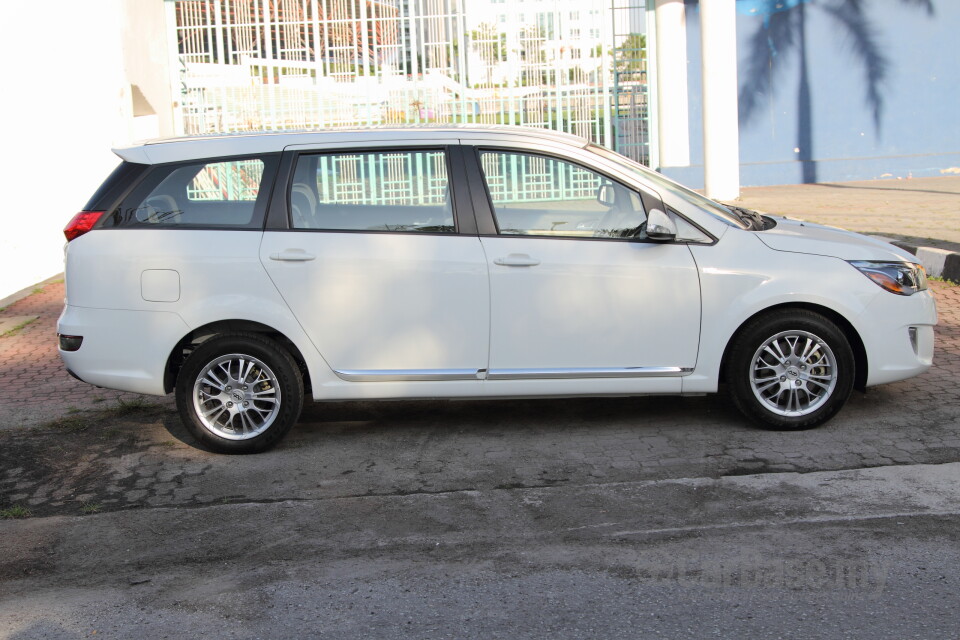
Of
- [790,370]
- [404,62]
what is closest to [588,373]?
[790,370]

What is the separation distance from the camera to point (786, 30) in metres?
21.7

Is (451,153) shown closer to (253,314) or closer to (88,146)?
(253,314)

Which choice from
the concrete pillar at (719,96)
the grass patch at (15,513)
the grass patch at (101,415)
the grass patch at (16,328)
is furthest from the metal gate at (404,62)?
the grass patch at (15,513)

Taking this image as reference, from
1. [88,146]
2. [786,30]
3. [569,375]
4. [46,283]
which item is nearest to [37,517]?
[569,375]

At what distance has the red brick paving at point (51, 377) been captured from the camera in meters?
6.86

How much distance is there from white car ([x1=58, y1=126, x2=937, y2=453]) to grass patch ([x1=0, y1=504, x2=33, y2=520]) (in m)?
0.91

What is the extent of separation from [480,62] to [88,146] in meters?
7.35

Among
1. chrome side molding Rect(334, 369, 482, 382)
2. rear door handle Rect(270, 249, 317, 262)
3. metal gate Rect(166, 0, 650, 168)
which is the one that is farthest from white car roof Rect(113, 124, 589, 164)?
metal gate Rect(166, 0, 650, 168)

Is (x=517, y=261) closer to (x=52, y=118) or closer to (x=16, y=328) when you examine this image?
(x=16, y=328)

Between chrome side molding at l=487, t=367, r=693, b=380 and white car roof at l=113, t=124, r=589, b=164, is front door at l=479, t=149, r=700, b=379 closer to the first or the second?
chrome side molding at l=487, t=367, r=693, b=380

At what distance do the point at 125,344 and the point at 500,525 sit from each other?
2.43 meters

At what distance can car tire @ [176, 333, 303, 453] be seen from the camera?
5727 millimetres

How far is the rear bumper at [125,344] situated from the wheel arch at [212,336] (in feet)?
0.21

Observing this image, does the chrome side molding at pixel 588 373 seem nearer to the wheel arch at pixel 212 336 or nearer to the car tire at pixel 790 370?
the car tire at pixel 790 370
